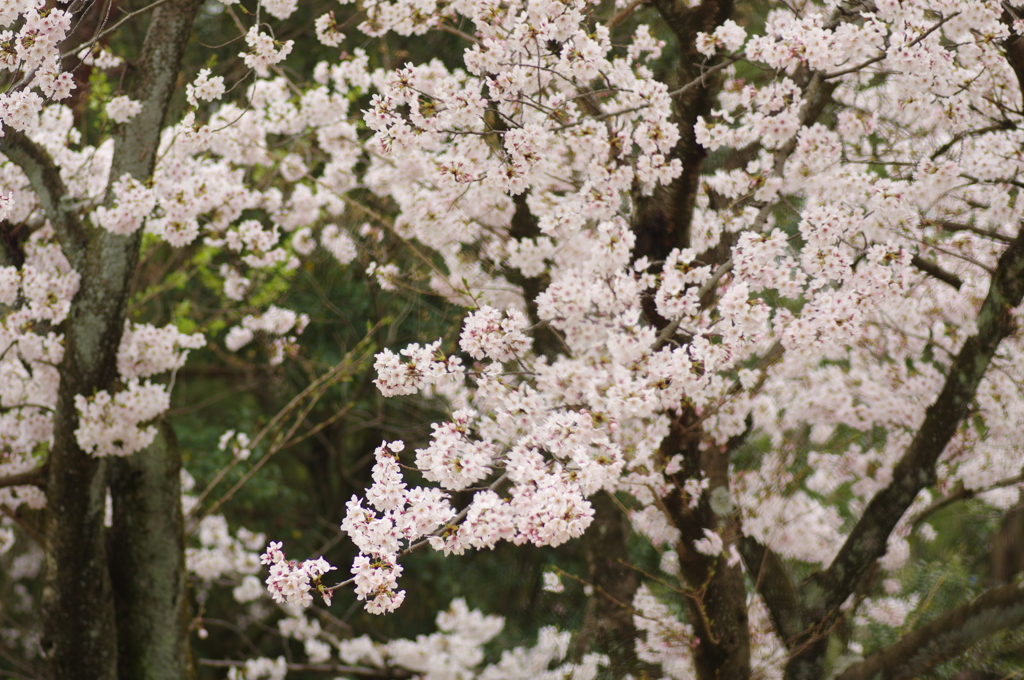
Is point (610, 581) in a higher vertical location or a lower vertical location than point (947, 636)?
higher

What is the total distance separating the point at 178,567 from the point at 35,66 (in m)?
2.93

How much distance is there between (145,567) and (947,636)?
4.21 metres

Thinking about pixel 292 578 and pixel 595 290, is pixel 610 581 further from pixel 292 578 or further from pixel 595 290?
pixel 292 578

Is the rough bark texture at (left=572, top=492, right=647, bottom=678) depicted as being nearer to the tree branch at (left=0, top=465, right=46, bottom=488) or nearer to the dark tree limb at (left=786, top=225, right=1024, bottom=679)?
the dark tree limb at (left=786, top=225, right=1024, bottom=679)

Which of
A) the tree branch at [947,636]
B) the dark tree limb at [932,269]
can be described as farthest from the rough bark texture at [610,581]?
the dark tree limb at [932,269]

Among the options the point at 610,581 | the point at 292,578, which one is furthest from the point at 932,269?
the point at 292,578

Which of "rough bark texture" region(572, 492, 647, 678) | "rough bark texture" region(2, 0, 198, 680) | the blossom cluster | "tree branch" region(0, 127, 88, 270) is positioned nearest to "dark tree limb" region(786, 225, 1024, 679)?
"rough bark texture" region(572, 492, 647, 678)

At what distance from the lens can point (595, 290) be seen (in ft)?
12.5

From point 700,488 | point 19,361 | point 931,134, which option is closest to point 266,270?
point 19,361

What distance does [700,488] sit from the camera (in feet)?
13.5

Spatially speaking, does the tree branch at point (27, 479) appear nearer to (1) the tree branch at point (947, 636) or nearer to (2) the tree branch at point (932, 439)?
(2) the tree branch at point (932, 439)

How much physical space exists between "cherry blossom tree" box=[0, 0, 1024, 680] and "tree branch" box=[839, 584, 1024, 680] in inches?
0.5

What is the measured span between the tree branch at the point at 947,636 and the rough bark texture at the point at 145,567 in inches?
146

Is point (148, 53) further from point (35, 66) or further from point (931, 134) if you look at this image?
point (931, 134)
